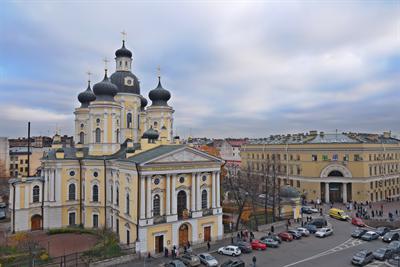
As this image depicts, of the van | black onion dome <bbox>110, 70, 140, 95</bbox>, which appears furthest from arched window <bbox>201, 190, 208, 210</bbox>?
the van

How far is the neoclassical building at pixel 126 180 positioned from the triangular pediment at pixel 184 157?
0.09m

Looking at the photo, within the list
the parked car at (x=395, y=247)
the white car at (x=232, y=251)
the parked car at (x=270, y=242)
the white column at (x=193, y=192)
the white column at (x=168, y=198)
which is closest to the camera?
the parked car at (x=395, y=247)

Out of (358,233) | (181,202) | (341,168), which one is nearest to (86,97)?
(181,202)

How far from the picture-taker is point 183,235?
101 ft

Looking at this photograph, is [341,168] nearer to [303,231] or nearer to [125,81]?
[303,231]

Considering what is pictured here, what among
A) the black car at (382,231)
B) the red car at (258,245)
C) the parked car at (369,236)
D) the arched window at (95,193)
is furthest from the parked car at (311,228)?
the arched window at (95,193)

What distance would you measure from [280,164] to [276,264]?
120 feet

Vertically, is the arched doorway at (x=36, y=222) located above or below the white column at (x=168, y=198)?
below

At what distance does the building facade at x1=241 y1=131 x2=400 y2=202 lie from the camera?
5181cm

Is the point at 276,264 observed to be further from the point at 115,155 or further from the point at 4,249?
the point at 4,249

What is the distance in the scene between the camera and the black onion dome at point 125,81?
42188 millimetres

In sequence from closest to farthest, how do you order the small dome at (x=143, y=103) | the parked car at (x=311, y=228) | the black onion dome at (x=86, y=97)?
the parked car at (x=311, y=228) → the black onion dome at (x=86, y=97) → the small dome at (x=143, y=103)

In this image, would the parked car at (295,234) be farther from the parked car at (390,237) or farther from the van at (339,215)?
the van at (339,215)

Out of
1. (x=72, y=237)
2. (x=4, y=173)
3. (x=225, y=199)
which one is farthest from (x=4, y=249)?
(x=4, y=173)
